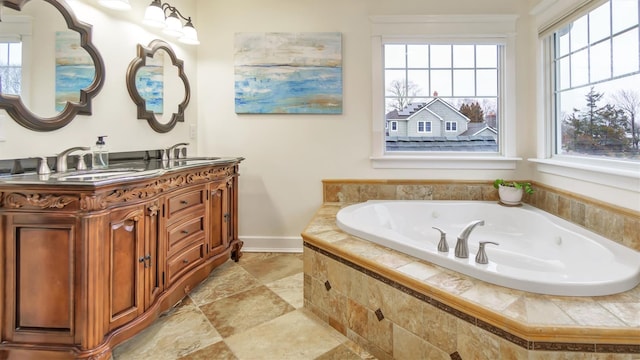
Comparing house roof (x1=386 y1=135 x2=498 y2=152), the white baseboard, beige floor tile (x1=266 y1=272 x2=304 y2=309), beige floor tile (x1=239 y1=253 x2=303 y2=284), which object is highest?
house roof (x1=386 y1=135 x2=498 y2=152)

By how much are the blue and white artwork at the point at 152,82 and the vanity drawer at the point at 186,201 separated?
31.6 inches

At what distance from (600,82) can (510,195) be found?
0.95 metres

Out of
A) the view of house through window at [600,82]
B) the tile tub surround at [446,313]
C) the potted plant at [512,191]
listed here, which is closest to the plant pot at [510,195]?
the potted plant at [512,191]

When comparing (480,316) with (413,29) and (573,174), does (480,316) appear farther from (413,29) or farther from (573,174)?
(413,29)

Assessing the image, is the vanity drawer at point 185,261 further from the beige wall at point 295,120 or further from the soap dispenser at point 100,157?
the beige wall at point 295,120

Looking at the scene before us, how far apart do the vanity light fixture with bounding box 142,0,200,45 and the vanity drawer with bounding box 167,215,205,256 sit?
1.41 m

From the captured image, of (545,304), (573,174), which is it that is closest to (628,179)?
(573,174)

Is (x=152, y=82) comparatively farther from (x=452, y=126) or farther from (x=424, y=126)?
(x=452, y=126)

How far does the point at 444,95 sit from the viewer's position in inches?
108

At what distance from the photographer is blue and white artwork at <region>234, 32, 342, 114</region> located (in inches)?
106

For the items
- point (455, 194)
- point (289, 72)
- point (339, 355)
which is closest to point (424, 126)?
point (455, 194)

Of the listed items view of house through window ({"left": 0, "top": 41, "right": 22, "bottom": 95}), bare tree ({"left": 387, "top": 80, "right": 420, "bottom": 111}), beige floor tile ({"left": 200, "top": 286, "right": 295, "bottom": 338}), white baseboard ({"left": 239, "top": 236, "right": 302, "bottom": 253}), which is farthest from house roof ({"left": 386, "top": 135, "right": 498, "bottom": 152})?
view of house through window ({"left": 0, "top": 41, "right": 22, "bottom": 95})

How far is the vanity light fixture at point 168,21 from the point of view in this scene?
2.06 meters

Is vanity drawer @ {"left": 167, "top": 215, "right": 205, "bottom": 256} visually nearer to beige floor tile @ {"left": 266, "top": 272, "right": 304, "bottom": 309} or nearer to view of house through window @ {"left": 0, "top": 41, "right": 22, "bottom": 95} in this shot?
beige floor tile @ {"left": 266, "top": 272, "right": 304, "bottom": 309}
